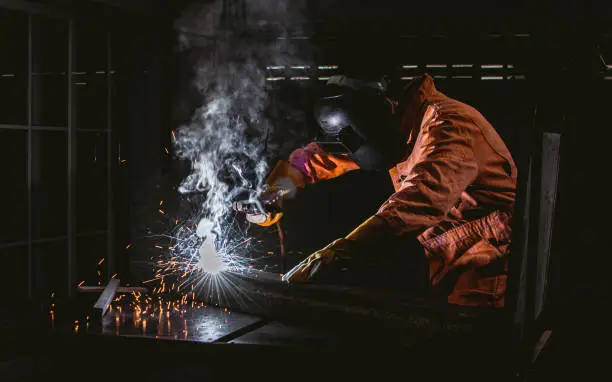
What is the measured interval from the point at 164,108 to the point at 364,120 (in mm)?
2077

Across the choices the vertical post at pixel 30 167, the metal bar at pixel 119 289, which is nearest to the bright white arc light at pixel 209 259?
the metal bar at pixel 119 289

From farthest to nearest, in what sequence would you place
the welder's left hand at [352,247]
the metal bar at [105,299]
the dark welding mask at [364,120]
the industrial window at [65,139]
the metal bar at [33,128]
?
1. the industrial window at [65,139]
2. the metal bar at [33,128]
3. the metal bar at [105,299]
4. the dark welding mask at [364,120]
5. the welder's left hand at [352,247]

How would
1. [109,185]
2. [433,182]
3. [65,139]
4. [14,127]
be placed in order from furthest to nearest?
[109,185]
[65,139]
[14,127]
[433,182]

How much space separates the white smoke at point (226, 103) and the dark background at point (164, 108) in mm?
139

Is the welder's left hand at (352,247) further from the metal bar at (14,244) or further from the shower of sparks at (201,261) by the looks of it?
the metal bar at (14,244)

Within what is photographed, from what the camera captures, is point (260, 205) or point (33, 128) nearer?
point (260, 205)

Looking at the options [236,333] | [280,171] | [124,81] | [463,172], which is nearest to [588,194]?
[463,172]

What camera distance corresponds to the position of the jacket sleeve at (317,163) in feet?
16.2

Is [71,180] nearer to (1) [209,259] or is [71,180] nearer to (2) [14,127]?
(2) [14,127]

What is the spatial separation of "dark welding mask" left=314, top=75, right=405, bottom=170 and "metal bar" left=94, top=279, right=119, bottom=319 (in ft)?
5.93

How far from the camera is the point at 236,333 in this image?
405cm

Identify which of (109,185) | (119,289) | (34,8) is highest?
(34,8)

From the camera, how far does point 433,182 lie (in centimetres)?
361

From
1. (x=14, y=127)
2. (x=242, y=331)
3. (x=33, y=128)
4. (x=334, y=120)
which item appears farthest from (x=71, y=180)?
(x=334, y=120)
